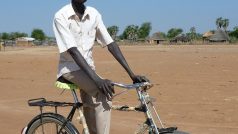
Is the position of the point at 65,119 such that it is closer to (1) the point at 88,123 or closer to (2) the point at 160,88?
(1) the point at 88,123

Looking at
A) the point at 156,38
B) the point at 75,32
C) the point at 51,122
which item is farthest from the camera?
the point at 156,38

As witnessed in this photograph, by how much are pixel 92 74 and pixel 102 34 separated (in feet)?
1.76

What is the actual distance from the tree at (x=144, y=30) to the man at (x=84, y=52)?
117 m

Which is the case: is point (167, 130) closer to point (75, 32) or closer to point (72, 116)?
point (72, 116)

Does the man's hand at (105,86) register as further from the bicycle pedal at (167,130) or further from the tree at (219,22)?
the tree at (219,22)

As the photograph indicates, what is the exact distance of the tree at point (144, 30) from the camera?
12382 cm

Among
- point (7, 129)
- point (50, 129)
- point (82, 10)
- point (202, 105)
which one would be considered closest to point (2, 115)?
point (7, 129)

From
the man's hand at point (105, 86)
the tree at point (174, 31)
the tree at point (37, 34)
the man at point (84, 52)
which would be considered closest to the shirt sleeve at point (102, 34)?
the man at point (84, 52)

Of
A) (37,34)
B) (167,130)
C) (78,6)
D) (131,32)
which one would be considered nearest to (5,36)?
(37,34)

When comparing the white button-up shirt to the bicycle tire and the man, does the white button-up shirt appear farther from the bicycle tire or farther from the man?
the bicycle tire

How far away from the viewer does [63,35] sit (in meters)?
3.78

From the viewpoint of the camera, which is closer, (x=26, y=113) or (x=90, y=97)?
(x=90, y=97)

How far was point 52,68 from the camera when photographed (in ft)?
63.8

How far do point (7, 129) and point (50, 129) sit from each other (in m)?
2.79
